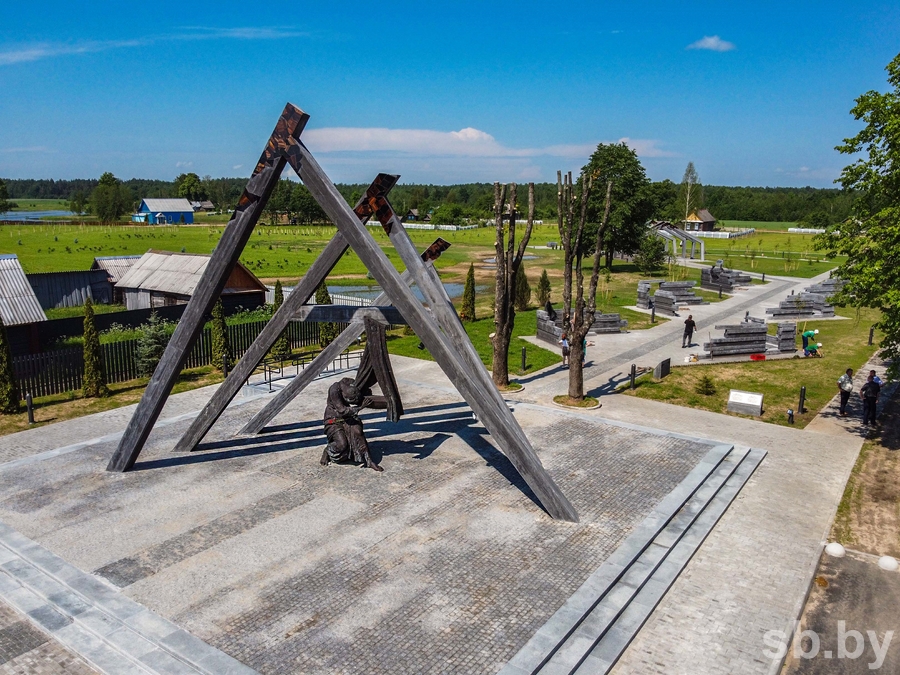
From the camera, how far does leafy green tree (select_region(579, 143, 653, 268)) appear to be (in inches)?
1772

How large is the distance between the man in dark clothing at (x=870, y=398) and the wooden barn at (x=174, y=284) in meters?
24.9

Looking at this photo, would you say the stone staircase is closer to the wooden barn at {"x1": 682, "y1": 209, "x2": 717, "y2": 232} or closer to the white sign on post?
the white sign on post

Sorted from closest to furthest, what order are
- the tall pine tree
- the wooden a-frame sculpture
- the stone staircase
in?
the stone staircase < the wooden a-frame sculpture < the tall pine tree

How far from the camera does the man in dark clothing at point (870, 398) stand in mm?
16750

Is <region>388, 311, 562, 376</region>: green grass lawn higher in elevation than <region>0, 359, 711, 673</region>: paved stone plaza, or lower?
higher

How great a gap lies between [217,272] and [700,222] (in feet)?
320

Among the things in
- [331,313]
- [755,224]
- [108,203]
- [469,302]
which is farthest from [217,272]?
[755,224]

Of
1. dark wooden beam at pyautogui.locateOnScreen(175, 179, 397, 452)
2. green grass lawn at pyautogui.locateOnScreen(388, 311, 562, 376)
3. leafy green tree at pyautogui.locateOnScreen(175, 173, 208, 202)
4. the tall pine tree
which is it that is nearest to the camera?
dark wooden beam at pyautogui.locateOnScreen(175, 179, 397, 452)

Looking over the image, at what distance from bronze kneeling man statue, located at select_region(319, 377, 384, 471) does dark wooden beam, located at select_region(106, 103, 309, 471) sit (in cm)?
294

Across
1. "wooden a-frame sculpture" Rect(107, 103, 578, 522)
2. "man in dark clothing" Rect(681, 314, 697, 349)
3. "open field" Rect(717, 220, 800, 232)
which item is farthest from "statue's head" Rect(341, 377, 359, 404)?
"open field" Rect(717, 220, 800, 232)

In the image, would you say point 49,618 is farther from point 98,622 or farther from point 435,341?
point 435,341

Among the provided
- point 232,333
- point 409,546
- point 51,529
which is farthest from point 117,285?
point 409,546

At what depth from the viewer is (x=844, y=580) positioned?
9.93m

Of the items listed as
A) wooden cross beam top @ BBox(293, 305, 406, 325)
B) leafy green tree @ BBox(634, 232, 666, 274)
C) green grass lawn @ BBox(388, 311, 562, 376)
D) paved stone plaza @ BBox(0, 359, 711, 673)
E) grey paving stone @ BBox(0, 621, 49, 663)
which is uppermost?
leafy green tree @ BBox(634, 232, 666, 274)
